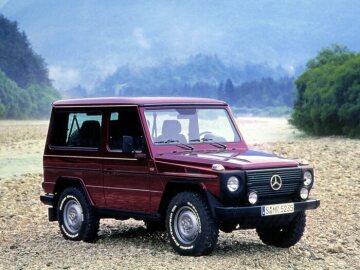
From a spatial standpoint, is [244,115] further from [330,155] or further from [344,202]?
[344,202]

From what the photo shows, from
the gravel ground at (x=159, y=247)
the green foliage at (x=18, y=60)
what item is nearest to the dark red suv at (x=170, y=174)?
the gravel ground at (x=159, y=247)

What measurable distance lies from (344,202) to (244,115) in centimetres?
12244

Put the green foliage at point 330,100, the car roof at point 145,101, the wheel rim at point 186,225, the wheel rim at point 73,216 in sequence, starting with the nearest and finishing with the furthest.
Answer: the wheel rim at point 186,225, the car roof at point 145,101, the wheel rim at point 73,216, the green foliage at point 330,100

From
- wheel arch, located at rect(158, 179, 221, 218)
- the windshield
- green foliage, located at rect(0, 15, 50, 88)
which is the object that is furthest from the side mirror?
green foliage, located at rect(0, 15, 50, 88)

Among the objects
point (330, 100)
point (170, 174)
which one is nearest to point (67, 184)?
point (170, 174)

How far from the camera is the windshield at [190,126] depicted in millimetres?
12164

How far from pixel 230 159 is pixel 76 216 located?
9.26 ft

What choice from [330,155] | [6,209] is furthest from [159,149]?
[330,155]

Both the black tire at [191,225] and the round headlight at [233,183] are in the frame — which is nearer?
the round headlight at [233,183]

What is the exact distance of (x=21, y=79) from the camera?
4316 inches

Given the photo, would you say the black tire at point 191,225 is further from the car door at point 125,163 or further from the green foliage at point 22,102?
the green foliage at point 22,102

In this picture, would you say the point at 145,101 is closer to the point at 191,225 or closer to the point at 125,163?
the point at 125,163

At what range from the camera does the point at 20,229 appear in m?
15.7

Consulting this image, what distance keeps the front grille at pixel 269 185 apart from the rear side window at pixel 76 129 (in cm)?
254
